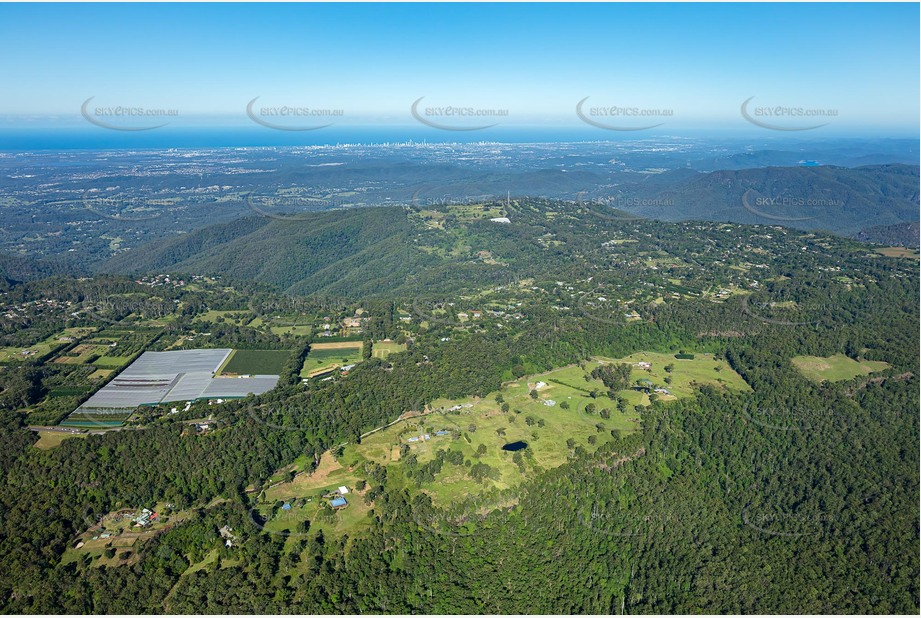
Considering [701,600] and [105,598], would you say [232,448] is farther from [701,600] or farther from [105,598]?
[701,600]

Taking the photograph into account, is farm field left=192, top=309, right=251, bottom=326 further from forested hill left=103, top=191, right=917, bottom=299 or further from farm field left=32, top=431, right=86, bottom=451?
A: farm field left=32, top=431, right=86, bottom=451

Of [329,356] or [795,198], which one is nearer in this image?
[329,356]

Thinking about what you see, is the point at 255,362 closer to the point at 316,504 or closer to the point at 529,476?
the point at 316,504

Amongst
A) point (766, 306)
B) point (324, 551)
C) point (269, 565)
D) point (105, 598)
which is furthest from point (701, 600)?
point (766, 306)

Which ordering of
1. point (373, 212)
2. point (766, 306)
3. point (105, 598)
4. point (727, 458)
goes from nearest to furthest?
point (105, 598), point (727, 458), point (766, 306), point (373, 212)

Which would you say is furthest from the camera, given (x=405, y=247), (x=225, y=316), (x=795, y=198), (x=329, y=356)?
(x=795, y=198)

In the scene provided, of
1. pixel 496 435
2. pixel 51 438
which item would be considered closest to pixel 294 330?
pixel 51 438
